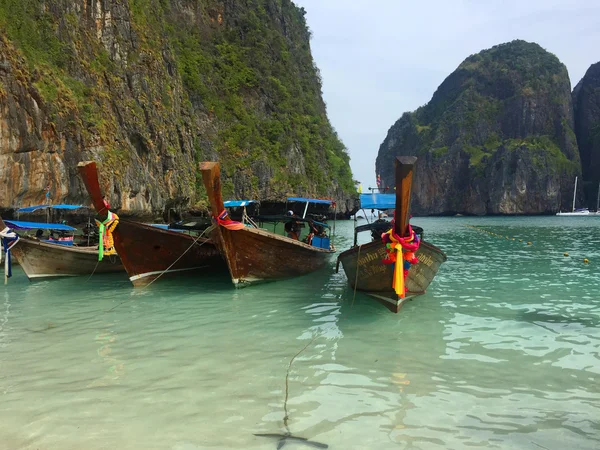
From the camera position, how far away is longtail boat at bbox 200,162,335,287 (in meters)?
9.11

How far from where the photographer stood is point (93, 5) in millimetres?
26922

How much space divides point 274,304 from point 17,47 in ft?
64.3

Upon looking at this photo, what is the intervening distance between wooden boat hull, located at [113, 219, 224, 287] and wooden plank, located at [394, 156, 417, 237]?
636 cm

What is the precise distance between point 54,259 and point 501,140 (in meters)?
112

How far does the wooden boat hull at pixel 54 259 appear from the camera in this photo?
462 inches

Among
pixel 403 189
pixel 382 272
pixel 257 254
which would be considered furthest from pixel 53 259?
pixel 403 189

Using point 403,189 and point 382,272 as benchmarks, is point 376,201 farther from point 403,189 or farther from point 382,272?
point 403,189

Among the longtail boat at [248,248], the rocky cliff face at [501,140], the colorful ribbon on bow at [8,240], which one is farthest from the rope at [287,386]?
the rocky cliff face at [501,140]

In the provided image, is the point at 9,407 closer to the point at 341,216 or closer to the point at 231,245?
the point at 231,245

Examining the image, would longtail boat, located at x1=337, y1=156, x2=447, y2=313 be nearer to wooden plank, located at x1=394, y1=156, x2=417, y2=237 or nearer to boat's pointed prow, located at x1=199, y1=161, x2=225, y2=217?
wooden plank, located at x1=394, y1=156, x2=417, y2=237

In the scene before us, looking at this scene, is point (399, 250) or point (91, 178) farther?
point (91, 178)

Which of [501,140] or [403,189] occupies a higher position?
[501,140]

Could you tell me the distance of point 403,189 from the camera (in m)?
6.64

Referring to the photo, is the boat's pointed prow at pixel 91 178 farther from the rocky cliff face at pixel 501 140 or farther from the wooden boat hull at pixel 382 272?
Answer: the rocky cliff face at pixel 501 140
